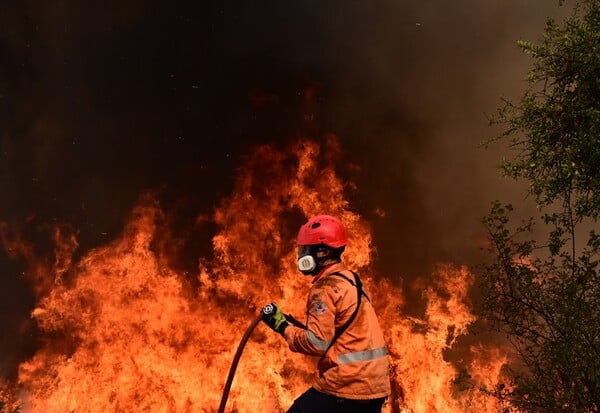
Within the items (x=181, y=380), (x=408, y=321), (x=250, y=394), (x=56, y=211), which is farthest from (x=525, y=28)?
(x=56, y=211)

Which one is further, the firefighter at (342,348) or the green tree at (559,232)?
the green tree at (559,232)

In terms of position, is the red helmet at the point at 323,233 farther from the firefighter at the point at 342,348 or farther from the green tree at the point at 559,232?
the green tree at the point at 559,232

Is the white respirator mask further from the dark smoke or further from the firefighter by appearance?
the dark smoke

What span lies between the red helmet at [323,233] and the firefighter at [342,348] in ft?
1.15

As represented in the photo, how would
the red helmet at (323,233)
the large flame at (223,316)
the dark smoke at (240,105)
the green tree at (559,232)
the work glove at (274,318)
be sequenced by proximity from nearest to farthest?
the work glove at (274,318)
the red helmet at (323,233)
the green tree at (559,232)
the large flame at (223,316)
the dark smoke at (240,105)

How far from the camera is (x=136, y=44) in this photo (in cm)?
1752

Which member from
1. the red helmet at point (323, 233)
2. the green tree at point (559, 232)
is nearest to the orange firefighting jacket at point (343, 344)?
the red helmet at point (323, 233)

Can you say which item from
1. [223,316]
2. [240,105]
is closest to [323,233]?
[223,316]

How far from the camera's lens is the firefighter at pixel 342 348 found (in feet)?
11.3

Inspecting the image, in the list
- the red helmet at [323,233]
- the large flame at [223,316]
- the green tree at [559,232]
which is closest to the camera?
the red helmet at [323,233]

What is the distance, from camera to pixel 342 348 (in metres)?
3.56

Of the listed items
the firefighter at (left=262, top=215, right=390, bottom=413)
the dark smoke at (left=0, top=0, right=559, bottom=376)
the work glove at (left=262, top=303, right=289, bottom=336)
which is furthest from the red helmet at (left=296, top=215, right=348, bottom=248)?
Answer: the dark smoke at (left=0, top=0, right=559, bottom=376)

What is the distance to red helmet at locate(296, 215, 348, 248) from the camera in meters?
4.01

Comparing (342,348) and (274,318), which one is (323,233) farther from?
(342,348)
